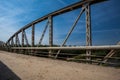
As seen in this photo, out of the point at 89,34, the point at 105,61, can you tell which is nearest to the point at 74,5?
the point at 89,34

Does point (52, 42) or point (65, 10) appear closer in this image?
point (65, 10)

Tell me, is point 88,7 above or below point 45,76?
above

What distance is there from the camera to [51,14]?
11.6 metres

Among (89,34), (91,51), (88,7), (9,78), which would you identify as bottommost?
(9,78)

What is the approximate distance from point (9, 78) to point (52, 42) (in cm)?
660

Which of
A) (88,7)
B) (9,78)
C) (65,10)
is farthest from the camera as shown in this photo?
(65,10)

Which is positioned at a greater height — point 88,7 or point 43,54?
point 88,7

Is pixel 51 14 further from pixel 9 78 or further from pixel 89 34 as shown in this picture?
pixel 9 78

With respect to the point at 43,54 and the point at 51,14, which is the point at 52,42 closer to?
the point at 43,54

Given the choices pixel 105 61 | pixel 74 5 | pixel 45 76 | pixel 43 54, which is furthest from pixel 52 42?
pixel 45 76

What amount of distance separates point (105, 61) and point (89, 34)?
1732 mm

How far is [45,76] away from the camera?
16.3 feet

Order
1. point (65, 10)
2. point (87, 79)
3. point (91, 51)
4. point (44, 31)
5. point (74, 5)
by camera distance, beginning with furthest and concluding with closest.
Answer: point (44, 31)
point (65, 10)
point (74, 5)
point (91, 51)
point (87, 79)

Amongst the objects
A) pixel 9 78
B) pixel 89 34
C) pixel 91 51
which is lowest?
pixel 9 78
